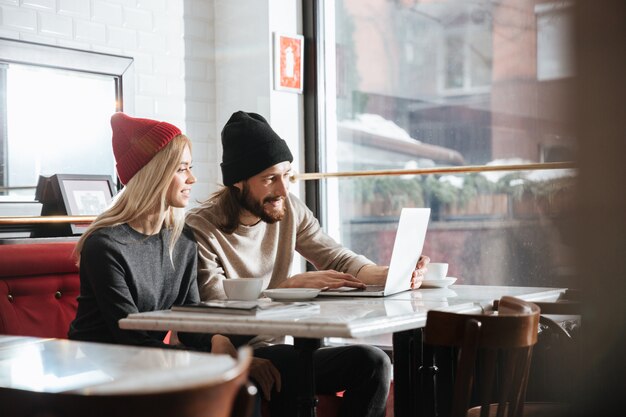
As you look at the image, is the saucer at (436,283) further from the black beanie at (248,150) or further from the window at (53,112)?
the window at (53,112)

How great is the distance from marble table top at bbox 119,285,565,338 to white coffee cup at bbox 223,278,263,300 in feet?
0.56

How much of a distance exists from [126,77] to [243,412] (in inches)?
114

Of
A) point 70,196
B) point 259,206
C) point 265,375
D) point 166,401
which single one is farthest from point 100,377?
point 70,196

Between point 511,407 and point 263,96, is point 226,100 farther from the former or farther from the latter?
point 511,407

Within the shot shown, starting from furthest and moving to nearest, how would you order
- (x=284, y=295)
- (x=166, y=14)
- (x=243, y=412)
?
(x=166, y=14) → (x=284, y=295) → (x=243, y=412)

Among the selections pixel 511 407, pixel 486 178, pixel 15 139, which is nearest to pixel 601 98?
pixel 511 407

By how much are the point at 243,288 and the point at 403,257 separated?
0.49m

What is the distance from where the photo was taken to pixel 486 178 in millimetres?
3586

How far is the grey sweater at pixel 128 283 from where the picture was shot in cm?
217

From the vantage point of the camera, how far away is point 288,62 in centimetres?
404

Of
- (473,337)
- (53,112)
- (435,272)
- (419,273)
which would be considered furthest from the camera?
(53,112)

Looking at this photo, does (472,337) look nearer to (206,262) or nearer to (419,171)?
(206,262)

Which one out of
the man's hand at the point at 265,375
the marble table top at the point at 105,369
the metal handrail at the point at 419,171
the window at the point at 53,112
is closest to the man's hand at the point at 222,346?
the man's hand at the point at 265,375

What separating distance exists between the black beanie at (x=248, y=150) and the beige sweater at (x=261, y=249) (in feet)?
0.48
